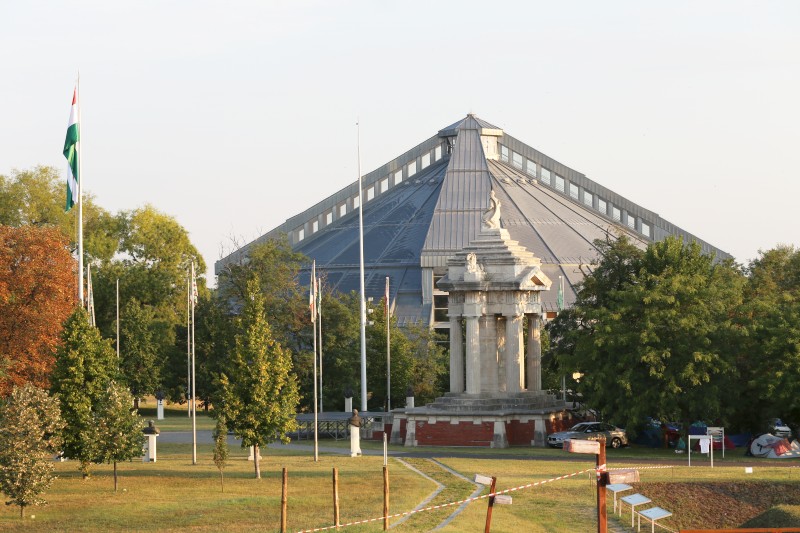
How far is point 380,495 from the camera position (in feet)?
155

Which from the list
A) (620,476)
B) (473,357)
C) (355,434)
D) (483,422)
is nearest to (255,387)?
(355,434)

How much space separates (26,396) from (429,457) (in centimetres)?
2091

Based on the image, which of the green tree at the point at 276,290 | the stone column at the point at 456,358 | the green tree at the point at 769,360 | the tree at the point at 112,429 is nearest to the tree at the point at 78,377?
the tree at the point at 112,429

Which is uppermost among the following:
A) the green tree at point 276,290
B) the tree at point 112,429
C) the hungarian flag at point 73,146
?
the hungarian flag at point 73,146

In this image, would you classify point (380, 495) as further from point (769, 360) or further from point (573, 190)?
point (573, 190)

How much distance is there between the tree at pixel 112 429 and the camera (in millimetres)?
52312

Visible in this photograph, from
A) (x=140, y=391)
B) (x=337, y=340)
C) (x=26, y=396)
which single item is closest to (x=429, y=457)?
(x=26, y=396)

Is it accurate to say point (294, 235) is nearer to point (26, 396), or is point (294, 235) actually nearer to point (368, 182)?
point (368, 182)

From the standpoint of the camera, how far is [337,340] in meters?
90.3

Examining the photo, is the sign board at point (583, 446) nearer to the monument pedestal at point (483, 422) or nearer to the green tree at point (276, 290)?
the monument pedestal at point (483, 422)

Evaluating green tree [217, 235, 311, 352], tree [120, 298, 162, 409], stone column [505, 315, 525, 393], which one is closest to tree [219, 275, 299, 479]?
stone column [505, 315, 525, 393]

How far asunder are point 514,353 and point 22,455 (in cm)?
3150

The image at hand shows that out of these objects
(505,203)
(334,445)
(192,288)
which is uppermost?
(505,203)

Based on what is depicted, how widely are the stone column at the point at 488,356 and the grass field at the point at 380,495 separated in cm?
1040
